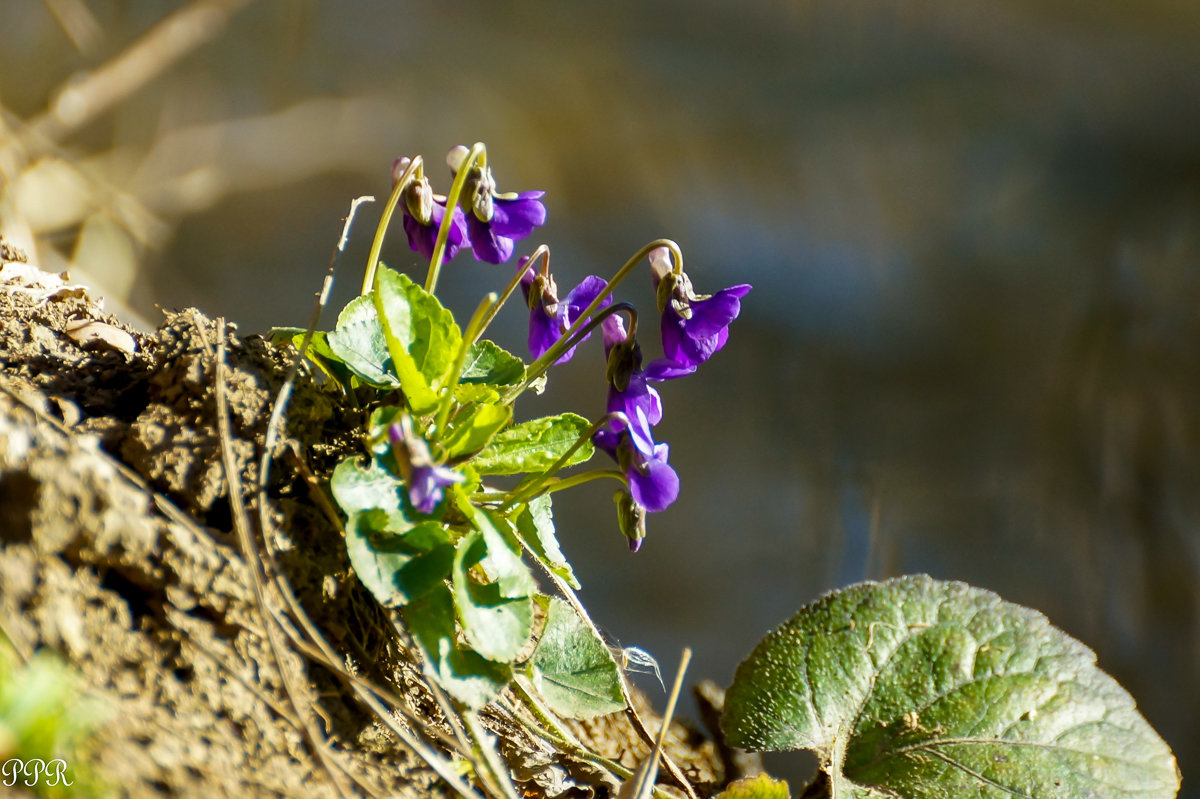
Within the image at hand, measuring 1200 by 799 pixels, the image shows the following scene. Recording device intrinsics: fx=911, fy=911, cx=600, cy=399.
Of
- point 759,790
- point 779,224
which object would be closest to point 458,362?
point 759,790

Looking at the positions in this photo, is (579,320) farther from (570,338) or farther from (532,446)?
(532,446)

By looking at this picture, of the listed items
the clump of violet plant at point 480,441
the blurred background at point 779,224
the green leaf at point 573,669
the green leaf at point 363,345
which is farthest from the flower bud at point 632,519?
the blurred background at point 779,224

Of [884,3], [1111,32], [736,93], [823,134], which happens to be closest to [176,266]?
[736,93]

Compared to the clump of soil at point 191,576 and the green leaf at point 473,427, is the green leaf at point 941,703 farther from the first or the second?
the green leaf at point 473,427

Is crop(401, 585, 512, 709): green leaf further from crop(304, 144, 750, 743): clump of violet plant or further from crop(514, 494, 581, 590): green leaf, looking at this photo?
crop(514, 494, 581, 590): green leaf

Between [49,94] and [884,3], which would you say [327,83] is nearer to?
[49,94]

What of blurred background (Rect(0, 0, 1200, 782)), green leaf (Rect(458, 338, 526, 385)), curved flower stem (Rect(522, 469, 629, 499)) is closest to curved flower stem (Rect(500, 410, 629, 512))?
curved flower stem (Rect(522, 469, 629, 499))
